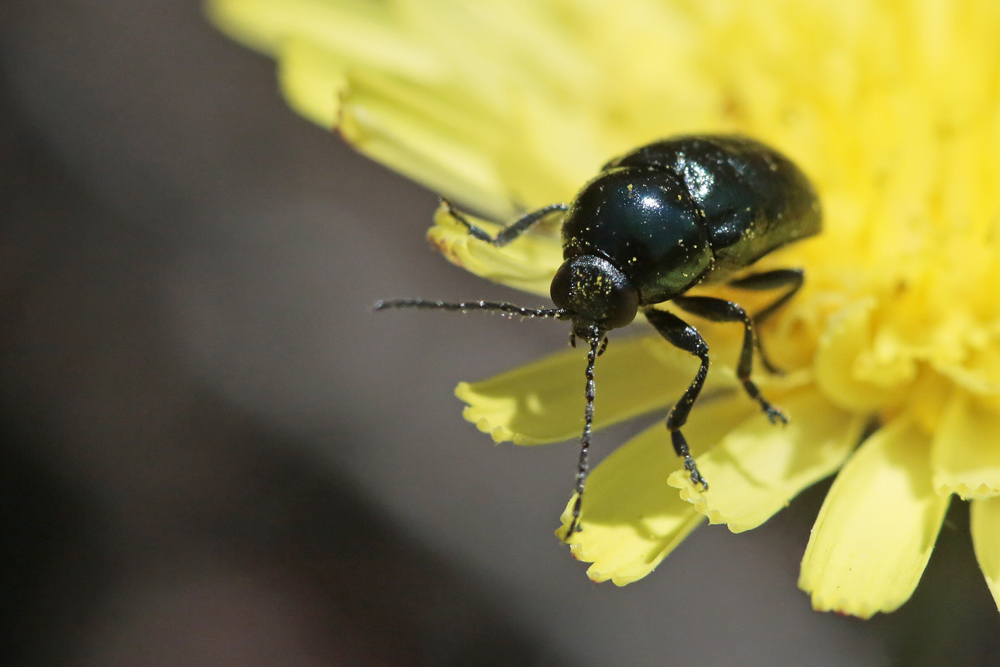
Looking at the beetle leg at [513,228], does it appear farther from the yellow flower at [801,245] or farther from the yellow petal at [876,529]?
the yellow petal at [876,529]

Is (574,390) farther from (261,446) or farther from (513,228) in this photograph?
(261,446)

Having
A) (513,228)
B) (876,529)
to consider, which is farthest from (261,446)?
(876,529)

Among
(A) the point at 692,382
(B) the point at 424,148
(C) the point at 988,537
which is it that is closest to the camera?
(C) the point at 988,537

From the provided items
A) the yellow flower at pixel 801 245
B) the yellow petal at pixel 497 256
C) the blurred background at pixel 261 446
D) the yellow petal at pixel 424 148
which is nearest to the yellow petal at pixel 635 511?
the yellow flower at pixel 801 245

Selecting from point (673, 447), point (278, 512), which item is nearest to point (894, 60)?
point (673, 447)

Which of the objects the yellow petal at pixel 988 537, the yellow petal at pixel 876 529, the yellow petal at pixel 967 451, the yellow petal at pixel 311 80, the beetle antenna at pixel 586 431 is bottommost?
the yellow petal at pixel 311 80

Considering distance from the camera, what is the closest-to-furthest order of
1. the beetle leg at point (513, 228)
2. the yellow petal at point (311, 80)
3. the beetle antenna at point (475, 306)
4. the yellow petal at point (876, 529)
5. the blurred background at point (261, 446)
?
the yellow petal at point (876, 529)
the beetle antenna at point (475, 306)
the beetle leg at point (513, 228)
the yellow petal at point (311, 80)
the blurred background at point (261, 446)
